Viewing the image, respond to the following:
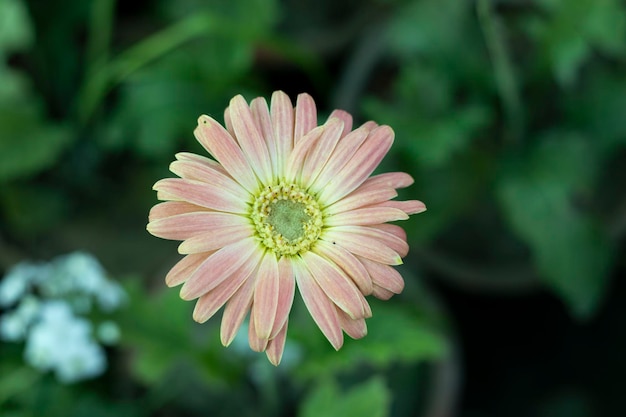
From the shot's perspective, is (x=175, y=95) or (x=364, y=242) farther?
(x=175, y=95)

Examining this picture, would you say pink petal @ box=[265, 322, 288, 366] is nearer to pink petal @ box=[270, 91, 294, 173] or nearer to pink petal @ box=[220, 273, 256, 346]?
pink petal @ box=[220, 273, 256, 346]

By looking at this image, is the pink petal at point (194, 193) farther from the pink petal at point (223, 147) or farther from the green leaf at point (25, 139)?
the green leaf at point (25, 139)

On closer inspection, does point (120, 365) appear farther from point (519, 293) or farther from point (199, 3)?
point (519, 293)

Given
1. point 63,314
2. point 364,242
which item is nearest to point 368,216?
point 364,242

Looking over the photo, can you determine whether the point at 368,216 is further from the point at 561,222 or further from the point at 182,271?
the point at 561,222

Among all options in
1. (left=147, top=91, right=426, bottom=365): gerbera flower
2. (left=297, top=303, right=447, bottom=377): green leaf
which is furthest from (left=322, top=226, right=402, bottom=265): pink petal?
(left=297, top=303, right=447, bottom=377): green leaf

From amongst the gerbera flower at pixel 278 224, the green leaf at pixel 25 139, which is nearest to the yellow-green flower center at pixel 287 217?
the gerbera flower at pixel 278 224

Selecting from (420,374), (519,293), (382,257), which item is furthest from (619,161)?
(382,257)
